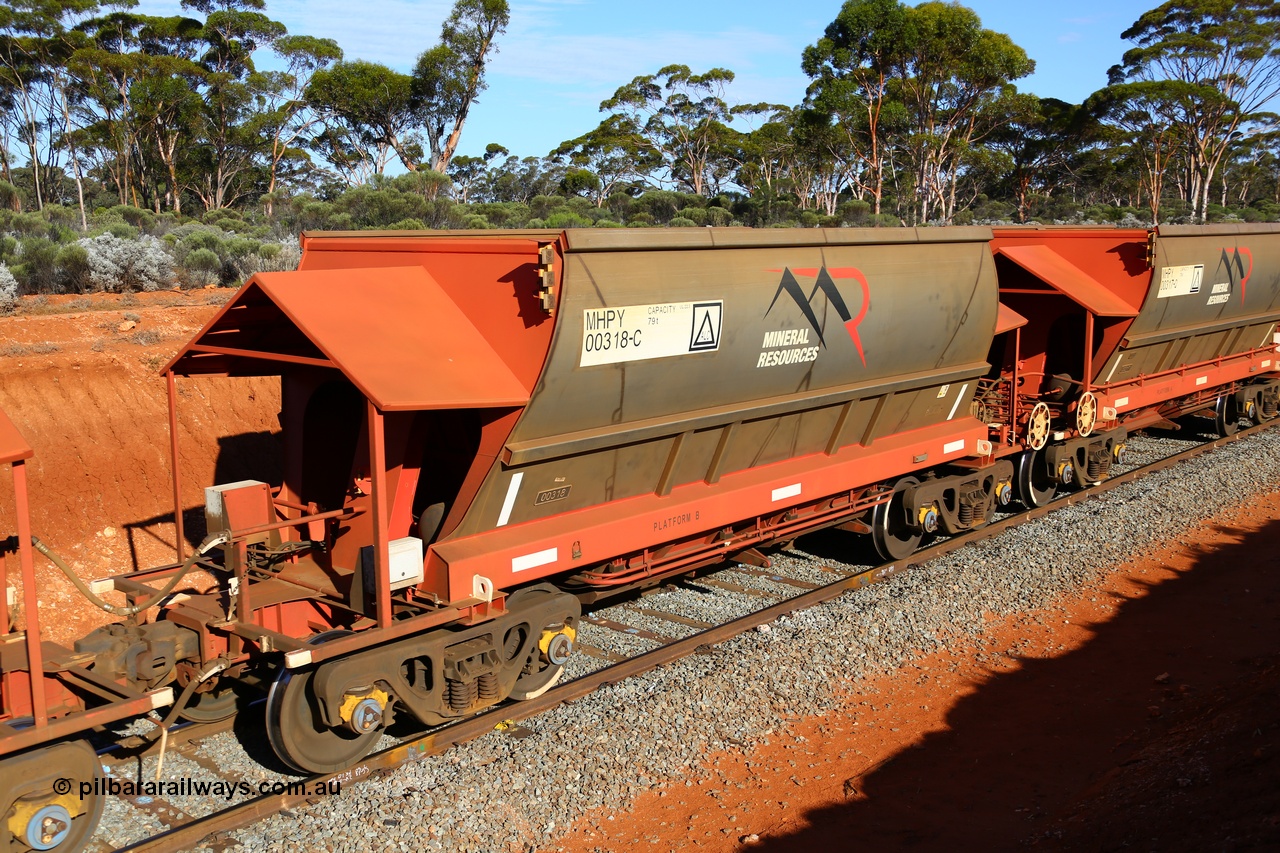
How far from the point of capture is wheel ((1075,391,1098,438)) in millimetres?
12047

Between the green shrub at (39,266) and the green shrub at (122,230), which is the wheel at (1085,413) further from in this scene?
the green shrub at (122,230)

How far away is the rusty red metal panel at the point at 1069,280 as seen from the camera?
11.4 meters

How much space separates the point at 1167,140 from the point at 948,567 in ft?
162

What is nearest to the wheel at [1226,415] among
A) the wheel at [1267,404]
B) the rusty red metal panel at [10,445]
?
the wheel at [1267,404]

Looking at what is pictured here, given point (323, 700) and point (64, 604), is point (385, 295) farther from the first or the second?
point (64, 604)

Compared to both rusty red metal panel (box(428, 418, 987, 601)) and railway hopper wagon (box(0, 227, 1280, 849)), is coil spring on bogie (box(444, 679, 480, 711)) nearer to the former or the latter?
railway hopper wagon (box(0, 227, 1280, 849))

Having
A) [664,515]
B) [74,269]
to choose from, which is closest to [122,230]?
[74,269]

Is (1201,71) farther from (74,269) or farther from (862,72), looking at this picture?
(74,269)

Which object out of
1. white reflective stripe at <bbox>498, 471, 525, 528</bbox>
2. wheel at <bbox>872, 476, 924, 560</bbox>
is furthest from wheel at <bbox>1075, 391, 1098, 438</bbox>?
white reflective stripe at <bbox>498, 471, 525, 528</bbox>

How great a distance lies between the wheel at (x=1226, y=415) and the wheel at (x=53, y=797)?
16.6m

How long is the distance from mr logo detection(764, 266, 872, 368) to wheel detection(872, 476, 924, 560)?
200 cm

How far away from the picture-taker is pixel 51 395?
11.8 m

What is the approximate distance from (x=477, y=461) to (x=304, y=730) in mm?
1898

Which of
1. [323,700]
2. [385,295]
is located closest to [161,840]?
[323,700]
